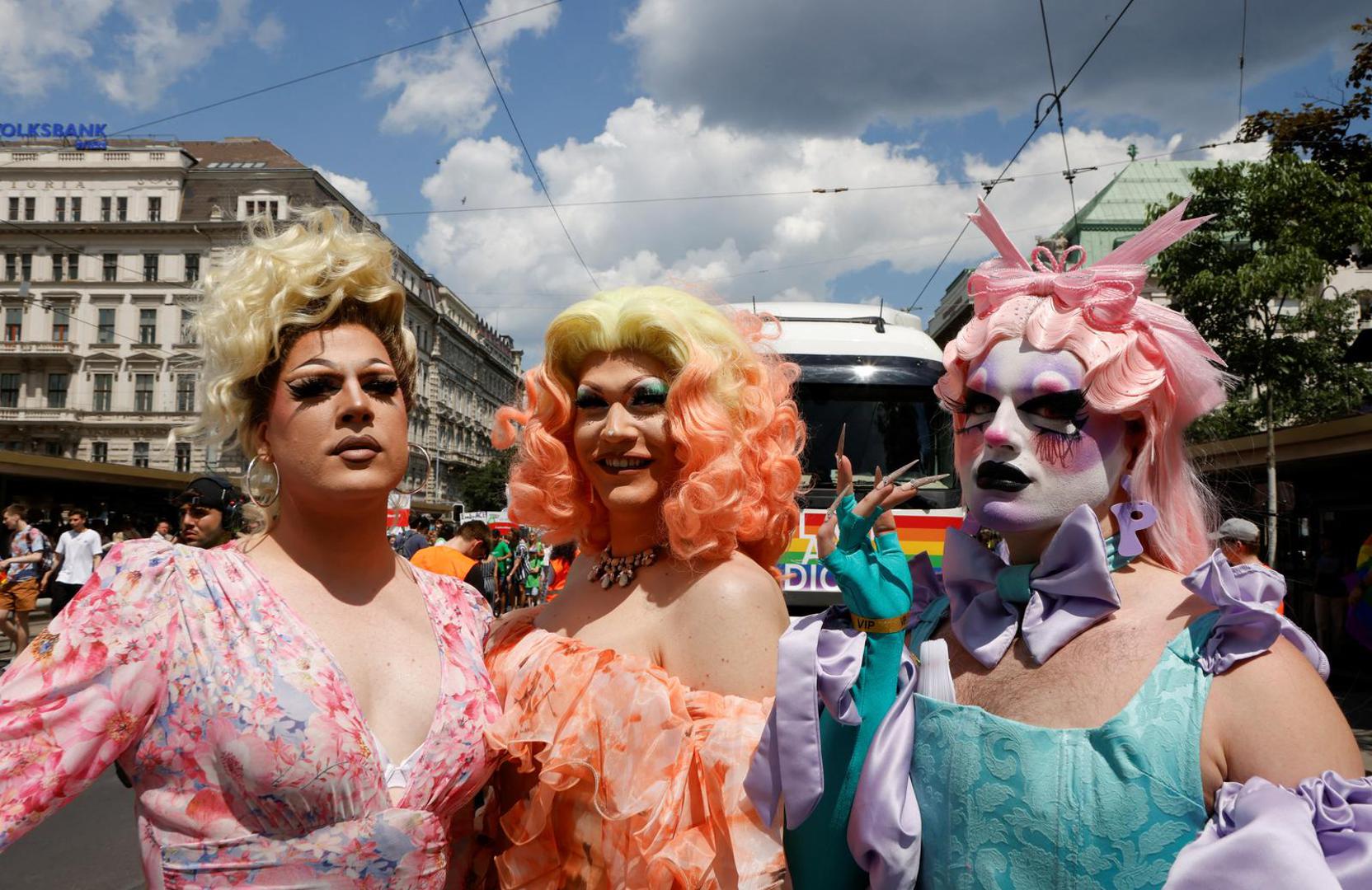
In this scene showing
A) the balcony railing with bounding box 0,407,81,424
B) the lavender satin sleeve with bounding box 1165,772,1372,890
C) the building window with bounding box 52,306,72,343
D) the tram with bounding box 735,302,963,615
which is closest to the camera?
the lavender satin sleeve with bounding box 1165,772,1372,890

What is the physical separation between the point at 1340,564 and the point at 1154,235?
1349cm

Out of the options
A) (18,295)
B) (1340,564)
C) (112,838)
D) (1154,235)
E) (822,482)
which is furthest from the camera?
(18,295)

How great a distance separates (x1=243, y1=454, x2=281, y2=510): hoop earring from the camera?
6.93ft

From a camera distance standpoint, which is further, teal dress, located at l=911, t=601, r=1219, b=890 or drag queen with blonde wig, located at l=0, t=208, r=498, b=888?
drag queen with blonde wig, located at l=0, t=208, r=498, b=888

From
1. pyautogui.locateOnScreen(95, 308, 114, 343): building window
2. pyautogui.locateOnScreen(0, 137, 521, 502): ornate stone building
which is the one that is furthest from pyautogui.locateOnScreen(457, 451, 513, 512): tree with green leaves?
pyautogui.locateOnScreen(95, 308, 114, 343): building window

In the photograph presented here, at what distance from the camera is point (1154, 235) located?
1.72m

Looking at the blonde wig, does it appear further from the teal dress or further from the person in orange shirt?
the person in orange shirt

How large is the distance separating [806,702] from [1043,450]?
22.2 inches

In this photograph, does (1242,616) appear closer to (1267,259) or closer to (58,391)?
(1267,259)

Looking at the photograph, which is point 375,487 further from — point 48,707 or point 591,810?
point 591,810

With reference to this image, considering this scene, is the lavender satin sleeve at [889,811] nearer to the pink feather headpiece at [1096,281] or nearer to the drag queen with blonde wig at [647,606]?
the drag queen with blonde wig at [647,606]

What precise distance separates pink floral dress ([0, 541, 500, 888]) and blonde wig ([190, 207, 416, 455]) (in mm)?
348

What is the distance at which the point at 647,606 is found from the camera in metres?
2.27

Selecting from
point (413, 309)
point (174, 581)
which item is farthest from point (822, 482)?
point (413, 309)
